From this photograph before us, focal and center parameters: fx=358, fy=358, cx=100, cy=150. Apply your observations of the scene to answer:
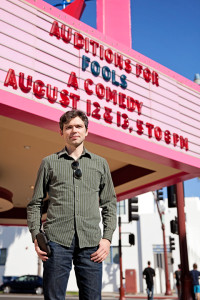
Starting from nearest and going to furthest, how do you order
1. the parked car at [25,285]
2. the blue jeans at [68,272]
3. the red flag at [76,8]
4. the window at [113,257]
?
the blue jeans at [68,272], the red flag at [76,8], the parked car at [25,285], the window at [113,257]

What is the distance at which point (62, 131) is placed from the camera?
109 inches

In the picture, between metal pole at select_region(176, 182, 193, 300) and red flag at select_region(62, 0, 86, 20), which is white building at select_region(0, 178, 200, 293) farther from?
red flag at select_region(62, 0, 86, 20)

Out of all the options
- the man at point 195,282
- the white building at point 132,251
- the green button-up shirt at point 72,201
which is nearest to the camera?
the green button-up shirt at point 72,201

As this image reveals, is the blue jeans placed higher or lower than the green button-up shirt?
lower

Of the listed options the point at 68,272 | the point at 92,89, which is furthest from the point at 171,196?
the point at 68,272

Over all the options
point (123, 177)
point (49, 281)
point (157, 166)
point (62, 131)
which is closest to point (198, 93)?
point (157, 166)

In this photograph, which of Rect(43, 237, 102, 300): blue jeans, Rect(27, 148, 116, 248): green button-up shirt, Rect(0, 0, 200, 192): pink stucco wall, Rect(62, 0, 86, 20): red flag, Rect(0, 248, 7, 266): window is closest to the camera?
Rect(43, 237, 102, 300): blue jeans

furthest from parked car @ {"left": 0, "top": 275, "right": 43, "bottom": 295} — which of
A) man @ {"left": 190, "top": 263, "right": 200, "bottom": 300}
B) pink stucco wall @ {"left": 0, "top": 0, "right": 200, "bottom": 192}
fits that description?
pink stucco wall @ {"left": 0, "top": 0, "right": 200, "bottom": 192}

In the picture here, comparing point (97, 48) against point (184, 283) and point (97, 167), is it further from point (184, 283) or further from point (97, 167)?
point (184, 283)

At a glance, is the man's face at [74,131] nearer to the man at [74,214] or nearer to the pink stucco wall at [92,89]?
the man at [74,214]

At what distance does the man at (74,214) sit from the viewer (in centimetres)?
235

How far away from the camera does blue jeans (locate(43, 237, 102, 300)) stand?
2.31 m

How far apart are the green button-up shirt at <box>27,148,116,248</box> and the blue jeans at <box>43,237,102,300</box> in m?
0.05

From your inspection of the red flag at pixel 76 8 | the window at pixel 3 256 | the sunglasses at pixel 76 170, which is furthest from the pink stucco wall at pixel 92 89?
the window at pixel 3 256
